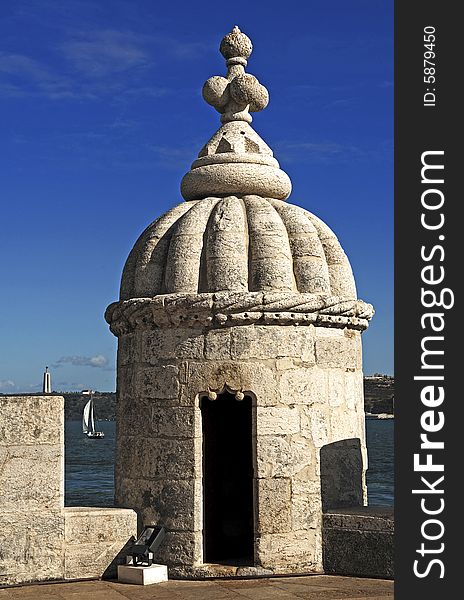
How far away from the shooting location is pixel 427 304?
5426mm

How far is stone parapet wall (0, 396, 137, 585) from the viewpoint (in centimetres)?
748

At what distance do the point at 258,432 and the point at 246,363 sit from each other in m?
0.60

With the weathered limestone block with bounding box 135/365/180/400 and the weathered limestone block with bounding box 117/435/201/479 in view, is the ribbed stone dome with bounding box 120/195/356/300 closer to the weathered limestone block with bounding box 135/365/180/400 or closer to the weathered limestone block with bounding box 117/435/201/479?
the weathered limestone block with bounding box 135/365/180/400

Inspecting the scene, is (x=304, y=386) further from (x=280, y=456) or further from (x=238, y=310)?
(x=238, y=310)

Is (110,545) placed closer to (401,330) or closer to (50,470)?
(50,470)

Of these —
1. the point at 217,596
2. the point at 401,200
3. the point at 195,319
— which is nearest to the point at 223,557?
the point at 217,596

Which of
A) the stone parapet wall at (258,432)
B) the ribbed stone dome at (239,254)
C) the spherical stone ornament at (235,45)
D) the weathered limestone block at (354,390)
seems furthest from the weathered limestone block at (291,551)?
the spherical stone ornament at (235,45)

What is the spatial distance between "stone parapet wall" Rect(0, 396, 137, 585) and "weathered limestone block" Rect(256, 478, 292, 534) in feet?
5.26

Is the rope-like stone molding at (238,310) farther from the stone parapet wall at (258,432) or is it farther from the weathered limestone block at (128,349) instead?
the weathered limestone block at (128,349)

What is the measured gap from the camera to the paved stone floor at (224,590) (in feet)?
22.7

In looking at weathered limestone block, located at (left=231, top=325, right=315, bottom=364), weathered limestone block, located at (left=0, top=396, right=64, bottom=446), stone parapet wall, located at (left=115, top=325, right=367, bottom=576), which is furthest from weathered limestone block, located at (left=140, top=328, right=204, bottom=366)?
weathered limestone block, located at (left=0, top=396, right=64, bottom=446)

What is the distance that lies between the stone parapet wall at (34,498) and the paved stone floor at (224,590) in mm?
162

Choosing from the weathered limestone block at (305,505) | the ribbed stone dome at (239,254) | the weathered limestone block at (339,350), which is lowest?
the weathered limestone block at (305,505)

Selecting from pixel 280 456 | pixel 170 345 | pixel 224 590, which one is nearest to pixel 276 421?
pixel 280 456
